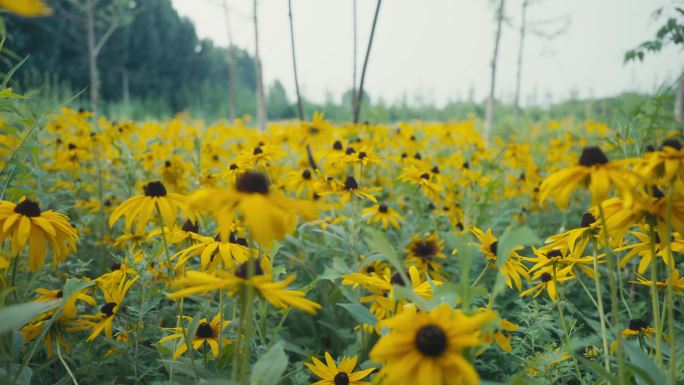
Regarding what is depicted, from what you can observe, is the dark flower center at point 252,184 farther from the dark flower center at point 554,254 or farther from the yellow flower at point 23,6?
the dark flower center at point 554,254

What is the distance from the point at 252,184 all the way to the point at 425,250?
145 centimetres

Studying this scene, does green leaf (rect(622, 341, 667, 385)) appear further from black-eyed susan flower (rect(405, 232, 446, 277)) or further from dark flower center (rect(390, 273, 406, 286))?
black-eyed susan flower (rect(405, 232, 446, 277))

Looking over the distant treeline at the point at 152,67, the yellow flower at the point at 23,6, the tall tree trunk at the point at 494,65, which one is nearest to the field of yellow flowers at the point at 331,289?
the yellow flower at the point at 23,6

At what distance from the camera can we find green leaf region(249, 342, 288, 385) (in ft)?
2.51

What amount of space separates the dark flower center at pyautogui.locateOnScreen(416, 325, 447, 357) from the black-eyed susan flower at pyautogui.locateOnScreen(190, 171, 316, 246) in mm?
276

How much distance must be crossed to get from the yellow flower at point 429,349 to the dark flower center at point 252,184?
0.33m

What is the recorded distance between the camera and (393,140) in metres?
3.83

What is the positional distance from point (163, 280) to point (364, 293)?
Answer: 888 millimetres

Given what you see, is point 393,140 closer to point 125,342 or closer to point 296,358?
point 296,358

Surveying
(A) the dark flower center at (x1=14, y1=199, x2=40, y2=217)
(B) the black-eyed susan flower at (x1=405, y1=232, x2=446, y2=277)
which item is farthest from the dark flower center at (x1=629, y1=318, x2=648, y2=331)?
(A) the dark flower center at (x1=14, y1=199, x2=40, y2=217)

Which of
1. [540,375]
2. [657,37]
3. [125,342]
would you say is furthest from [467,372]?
[657,37]

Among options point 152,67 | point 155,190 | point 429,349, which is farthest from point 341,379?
point 152,67

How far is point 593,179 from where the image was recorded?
0.80 m

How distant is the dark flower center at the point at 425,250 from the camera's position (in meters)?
2.08
